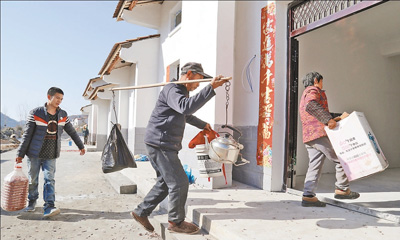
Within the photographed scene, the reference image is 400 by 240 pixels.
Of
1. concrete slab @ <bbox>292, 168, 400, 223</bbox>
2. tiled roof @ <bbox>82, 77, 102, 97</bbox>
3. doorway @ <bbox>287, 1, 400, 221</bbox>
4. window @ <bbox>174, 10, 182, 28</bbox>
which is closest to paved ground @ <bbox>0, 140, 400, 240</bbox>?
concrete slab @ <bbox>292, 168, 400, 223</bbox>

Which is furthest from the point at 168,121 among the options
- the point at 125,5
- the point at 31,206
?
the point at 125,5

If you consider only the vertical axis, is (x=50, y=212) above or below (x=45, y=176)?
below

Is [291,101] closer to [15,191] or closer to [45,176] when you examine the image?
[45,176]

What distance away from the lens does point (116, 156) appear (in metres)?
3.39

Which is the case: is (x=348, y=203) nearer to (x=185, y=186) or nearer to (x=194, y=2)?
(x=185, y=186)

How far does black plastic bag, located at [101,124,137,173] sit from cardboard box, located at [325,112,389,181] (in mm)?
2563

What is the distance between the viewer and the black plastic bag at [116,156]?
132 inches

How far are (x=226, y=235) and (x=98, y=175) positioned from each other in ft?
19.6

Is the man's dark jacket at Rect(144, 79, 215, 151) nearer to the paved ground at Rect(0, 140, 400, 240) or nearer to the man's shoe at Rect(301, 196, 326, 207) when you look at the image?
the paved ground at Rect(0, 140, 400, 240)

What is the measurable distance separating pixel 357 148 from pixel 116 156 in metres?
2.84

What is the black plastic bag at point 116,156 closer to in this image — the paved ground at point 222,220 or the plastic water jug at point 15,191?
the paved ground at point 222,220

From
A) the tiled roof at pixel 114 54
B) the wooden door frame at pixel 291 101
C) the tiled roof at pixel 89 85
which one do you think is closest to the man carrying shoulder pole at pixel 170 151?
the wooden door frame at pixel 291 101

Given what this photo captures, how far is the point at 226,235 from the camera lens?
105 inches

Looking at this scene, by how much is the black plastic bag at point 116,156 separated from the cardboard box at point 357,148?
2563 mm
